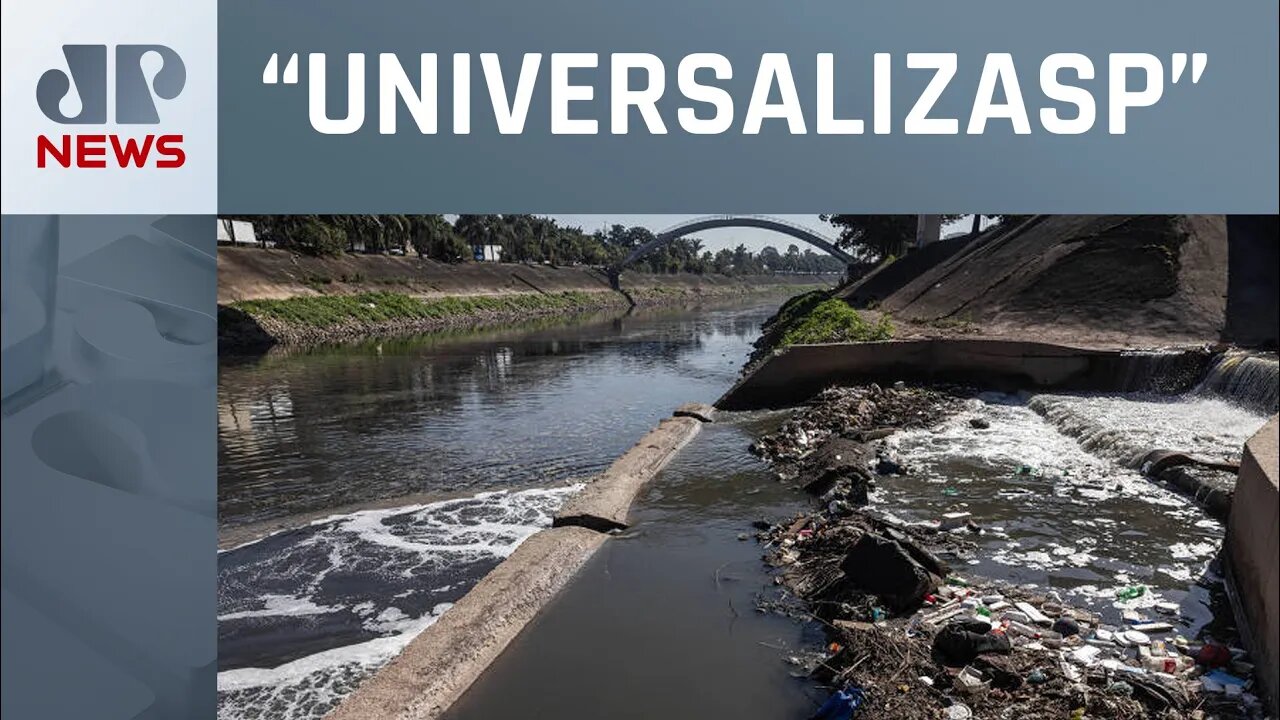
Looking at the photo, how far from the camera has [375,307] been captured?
49.2 m

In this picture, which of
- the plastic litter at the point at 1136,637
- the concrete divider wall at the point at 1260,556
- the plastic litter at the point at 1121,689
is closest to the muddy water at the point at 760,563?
the plastic litter at the point at 1136,637

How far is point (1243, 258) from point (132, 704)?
2855 centimetres

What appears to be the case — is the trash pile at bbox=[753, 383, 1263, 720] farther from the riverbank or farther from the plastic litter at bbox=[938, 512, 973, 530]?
the riverbank

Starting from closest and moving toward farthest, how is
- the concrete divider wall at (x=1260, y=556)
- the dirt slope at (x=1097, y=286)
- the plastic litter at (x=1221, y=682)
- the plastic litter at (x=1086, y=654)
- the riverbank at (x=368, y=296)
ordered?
the concrete divider wall at (x=1260, y=556), the plastic litter at (x=1221, y=682), the plastic litter at (x=1086, y=654), the dirt slope at (x=1097, y=286), the riverbank at (x=368, y=296)

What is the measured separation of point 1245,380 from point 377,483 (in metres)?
15.7

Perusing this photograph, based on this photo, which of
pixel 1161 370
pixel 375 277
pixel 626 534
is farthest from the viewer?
pixel 375 277

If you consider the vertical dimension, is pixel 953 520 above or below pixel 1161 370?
below

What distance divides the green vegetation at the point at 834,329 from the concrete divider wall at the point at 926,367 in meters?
2.42

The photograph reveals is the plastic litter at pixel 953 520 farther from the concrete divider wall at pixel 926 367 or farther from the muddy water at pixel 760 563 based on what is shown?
the concrete divider wall at pixel 926 367

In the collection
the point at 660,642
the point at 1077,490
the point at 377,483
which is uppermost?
the point at 1077,490

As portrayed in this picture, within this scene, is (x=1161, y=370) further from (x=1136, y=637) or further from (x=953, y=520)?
(x=1136, y=637)

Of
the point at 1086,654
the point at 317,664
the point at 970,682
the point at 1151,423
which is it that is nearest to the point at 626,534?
the point at 317,664

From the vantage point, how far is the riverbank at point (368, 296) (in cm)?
3812

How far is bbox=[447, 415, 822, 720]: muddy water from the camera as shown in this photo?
5.07 meters
